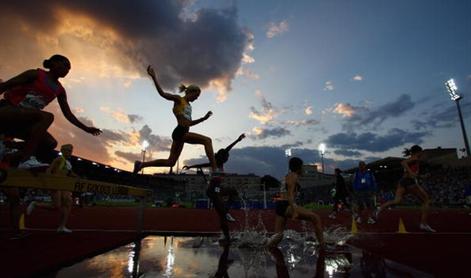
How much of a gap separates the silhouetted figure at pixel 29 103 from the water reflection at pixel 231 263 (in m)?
1.50

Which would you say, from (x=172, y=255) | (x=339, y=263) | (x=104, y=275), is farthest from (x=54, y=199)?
(x=339, y=263)

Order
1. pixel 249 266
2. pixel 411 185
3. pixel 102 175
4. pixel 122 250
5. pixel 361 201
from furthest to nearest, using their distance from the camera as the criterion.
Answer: pixel 102 175, pixel 361 201, pixel 411 185, pixel 122 250, pixel 249 266

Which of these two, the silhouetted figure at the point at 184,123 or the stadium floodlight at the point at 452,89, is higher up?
the stadium floodlight at the point at 452,89

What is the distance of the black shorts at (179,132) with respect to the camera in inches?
222

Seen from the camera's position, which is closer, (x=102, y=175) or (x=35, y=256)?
(x=35, y=256)

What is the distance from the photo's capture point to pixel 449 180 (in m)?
34.7

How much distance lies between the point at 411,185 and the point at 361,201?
3890 mm

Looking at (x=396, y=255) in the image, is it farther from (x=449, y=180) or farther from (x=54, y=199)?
(x=449, y=180)

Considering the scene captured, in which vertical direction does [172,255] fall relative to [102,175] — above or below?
below

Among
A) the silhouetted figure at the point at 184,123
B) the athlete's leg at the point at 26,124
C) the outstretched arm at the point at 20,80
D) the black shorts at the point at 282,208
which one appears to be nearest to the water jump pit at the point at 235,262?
the black shorts at the point at 282,208

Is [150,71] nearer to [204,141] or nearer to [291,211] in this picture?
[204,141]

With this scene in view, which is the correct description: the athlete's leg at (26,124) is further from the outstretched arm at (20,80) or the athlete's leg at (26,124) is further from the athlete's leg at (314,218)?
the athlete's leg at (314,218)

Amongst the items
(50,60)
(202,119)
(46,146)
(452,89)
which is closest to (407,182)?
(202,119)

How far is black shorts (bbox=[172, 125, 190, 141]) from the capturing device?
5.65 meters
